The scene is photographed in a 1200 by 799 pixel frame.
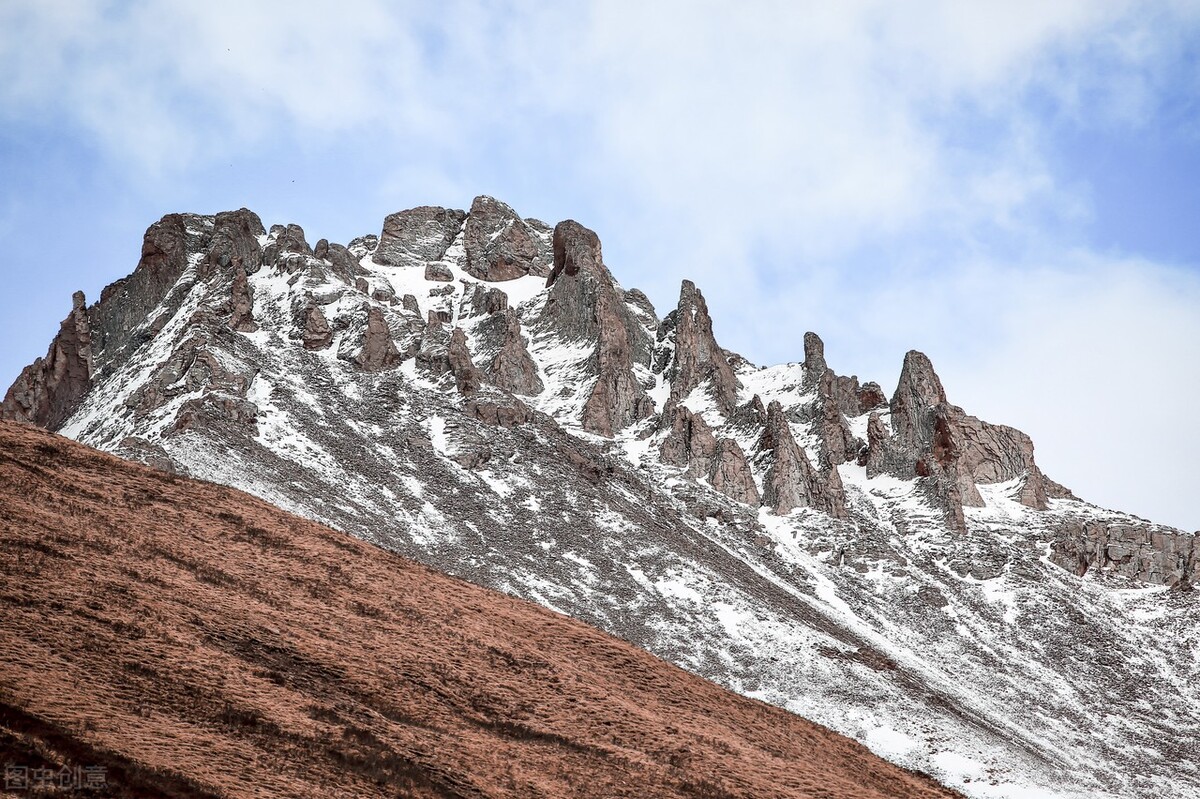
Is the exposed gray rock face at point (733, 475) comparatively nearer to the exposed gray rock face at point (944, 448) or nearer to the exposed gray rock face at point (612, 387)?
the exposed gray rock face at point (612, 387)

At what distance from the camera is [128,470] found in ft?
121

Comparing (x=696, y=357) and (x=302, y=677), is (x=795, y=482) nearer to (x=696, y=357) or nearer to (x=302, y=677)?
(x=696, y=357)

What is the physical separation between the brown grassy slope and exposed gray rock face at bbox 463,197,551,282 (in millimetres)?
147968

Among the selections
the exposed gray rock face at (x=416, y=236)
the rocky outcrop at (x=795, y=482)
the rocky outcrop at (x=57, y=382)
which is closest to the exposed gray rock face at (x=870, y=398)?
the rocky outcrop at (x=795, y=482)

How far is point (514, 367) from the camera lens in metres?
141

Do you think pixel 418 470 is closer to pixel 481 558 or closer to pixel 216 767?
pixel 481 558

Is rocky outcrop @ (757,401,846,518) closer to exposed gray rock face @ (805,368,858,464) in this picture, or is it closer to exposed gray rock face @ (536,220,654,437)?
exposed gray rock face @ (805,368,858,464)

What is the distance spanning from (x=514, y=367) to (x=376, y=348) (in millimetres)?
20382

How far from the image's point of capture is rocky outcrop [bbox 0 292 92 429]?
413 feet

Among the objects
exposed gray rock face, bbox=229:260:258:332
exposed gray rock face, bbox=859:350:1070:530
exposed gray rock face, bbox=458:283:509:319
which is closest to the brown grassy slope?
exposed gray rock face, bbox=229:260:258:332

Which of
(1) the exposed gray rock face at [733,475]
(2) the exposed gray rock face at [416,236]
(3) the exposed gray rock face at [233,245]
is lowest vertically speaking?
(1) the exposed gray rock face at [733,475]

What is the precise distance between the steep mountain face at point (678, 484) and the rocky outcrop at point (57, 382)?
446mm

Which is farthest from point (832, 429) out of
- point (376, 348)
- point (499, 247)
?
point (499, 247)

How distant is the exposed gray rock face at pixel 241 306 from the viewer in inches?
5054
